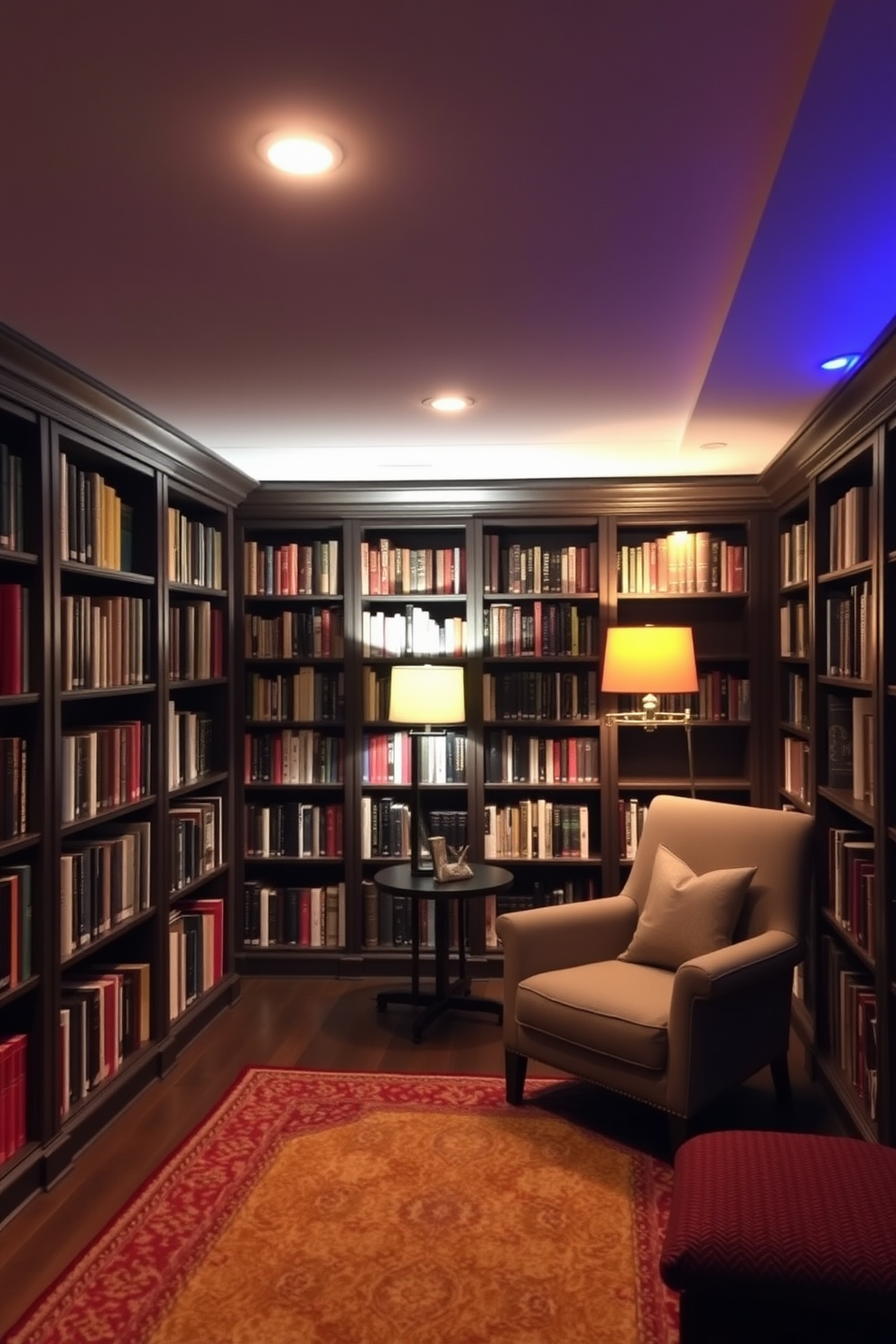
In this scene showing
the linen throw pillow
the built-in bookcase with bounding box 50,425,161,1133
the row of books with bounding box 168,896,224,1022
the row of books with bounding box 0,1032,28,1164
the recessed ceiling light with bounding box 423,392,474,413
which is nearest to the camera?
the row of books with bounding box 0,1032,28,1164

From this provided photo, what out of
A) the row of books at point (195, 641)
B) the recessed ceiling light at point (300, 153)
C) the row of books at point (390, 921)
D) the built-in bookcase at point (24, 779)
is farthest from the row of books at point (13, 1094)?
the recessed ceiling light at point (300, 153)

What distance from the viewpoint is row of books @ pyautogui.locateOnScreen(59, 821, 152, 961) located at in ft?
10.2

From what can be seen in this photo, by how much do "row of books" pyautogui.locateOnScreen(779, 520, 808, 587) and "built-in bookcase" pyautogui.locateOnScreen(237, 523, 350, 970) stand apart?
2.03 metres

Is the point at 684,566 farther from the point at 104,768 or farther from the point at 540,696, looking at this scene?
the point at 104,768

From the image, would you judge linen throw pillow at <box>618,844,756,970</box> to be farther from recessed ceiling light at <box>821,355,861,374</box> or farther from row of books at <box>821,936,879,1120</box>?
recessed ceiling light at <box>821,355,861,374</box>

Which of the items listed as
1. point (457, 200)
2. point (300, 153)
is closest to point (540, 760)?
point (457, 200)

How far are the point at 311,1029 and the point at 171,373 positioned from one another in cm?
262

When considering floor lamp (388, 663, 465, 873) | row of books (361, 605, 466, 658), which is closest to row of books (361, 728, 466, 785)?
row of books (361, 605, 466, 658)

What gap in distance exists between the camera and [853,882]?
3.19 meters

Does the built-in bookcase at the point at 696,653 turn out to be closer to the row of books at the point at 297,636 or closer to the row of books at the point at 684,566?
the row of books at the point at 684,566

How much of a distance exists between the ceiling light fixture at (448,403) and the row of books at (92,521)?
1.14 metres

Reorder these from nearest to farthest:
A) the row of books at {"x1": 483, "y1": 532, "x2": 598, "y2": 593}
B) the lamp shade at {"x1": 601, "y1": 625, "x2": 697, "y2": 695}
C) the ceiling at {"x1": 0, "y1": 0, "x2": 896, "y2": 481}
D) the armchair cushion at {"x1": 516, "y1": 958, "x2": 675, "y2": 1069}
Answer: the ceiling at {"x1": 0, "y1": 0, "x2": 896, "y2": 481}, the armchair cushion at {"x1": 516, "y1": 958, "x2": 675, "y2": 1069}, the lamp shade at {"x1": 601, "y1": 625, "x2": 697, "y2": 695}, the row of books at {"x1": 483, "y1": 532, "x2": 598, "y2": 593}

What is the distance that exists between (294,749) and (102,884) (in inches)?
65.1

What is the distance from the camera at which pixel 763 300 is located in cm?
241
